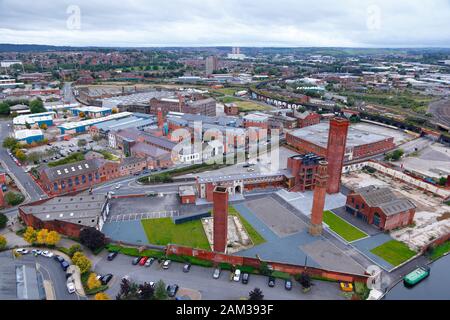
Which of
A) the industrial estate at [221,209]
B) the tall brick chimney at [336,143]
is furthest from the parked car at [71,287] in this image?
the tall brick chimney at [336,143]

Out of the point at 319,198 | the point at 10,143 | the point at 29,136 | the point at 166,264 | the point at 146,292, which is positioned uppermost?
the point at 319,198

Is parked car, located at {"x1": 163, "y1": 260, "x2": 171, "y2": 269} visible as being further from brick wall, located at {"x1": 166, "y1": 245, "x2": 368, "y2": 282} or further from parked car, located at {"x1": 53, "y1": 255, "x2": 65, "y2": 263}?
parked car, located at {"x1": 53, "y1": 255, "x2": 65, "y2": 263}

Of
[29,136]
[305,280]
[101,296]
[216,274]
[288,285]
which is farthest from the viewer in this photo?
[29,136]

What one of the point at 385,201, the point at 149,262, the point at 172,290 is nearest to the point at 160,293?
the point at 172,290

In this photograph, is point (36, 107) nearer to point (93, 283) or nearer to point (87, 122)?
point (87, 122)

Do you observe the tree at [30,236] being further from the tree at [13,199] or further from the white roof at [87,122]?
the white roof at [87,122]
